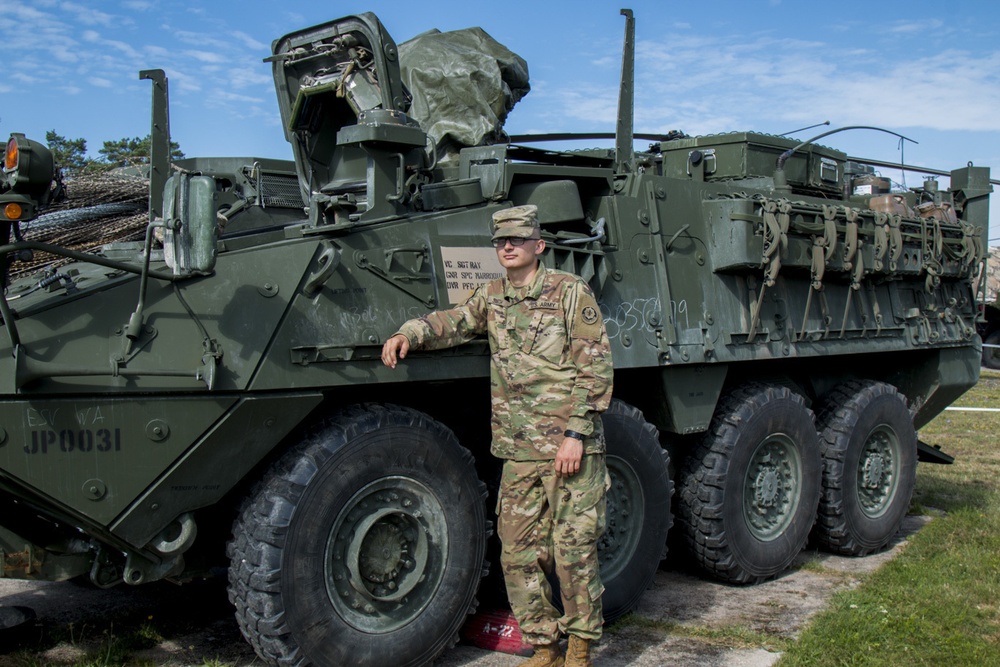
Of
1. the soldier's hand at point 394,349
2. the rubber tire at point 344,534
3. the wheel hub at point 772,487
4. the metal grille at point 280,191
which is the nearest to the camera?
the rubber tire at point 344,534

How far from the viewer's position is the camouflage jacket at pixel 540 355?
4266 mm

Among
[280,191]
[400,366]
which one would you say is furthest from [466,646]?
[280,191]

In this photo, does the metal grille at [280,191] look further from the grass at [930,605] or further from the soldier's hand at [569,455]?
the grass at [930,605]

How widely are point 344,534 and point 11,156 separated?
1909 mm

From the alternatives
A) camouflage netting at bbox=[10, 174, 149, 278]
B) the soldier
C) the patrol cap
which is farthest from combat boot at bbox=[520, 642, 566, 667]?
camouflage netting at bbox=[10, 174, 149, 278]

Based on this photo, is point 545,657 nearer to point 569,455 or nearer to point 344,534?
point 569,455

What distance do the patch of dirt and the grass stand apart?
0.21 meters

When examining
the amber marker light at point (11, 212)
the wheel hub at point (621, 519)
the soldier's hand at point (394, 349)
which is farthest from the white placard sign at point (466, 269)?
the amber marker light at point (11, 212)

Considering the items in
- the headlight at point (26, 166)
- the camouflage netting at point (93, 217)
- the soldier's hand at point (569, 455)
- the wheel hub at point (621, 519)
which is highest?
the camouflage netting at point (93, 217)

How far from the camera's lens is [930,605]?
18.0 ft

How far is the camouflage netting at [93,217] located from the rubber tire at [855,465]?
190 inches

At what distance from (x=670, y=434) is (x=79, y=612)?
3352 millimetres

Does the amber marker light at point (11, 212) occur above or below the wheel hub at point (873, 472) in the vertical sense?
above

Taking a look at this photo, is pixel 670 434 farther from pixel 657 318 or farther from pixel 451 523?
pixel 451 523
